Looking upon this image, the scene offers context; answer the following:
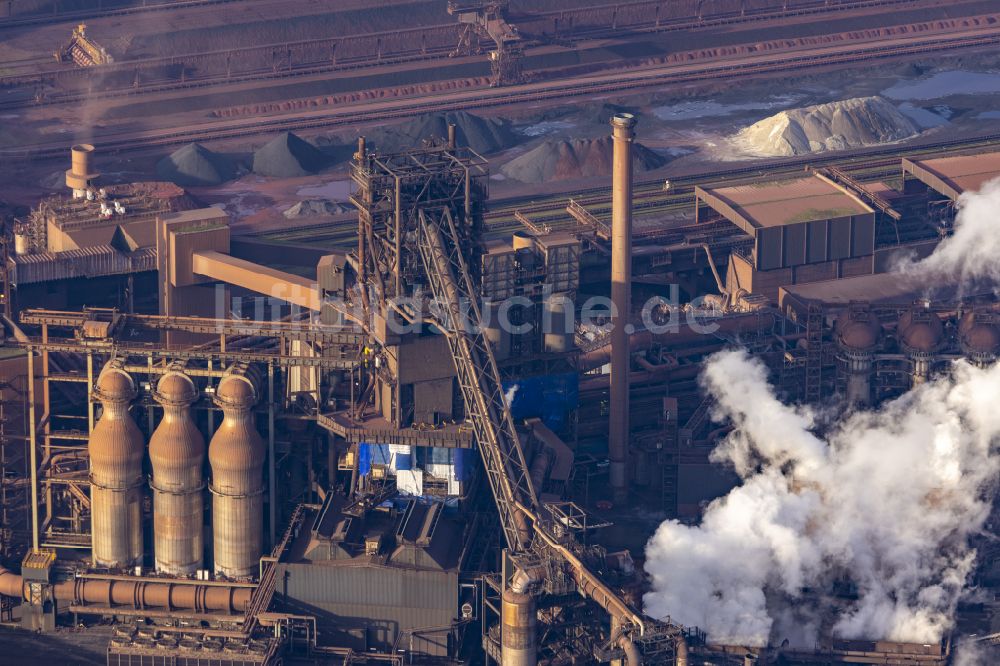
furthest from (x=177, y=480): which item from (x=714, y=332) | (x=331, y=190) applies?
(x=331, y=190)

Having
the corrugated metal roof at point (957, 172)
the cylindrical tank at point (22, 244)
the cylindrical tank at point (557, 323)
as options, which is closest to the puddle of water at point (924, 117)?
the corrugated metal roof at point (957, 172)

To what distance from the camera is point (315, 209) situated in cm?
16250

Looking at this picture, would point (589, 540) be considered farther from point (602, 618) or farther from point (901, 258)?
point (901, 258)

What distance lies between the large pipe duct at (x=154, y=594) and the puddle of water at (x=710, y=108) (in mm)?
94713

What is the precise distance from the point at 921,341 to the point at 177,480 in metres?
40.4

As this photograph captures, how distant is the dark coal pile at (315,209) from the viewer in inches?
6378

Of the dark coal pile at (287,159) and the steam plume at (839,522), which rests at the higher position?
the dark coal pile at (287,159)

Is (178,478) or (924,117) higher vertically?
(924,117)

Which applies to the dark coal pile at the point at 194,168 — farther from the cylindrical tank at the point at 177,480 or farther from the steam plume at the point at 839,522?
the cylindrical tank at the point at 177,480

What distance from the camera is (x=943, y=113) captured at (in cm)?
18962

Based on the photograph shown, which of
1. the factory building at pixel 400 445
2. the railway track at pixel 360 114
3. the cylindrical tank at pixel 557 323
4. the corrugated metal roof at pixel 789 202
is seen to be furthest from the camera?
the railway track at pixel 360 114

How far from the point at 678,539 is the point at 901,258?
43325 millimetres

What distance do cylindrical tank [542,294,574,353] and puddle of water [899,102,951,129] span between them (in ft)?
253

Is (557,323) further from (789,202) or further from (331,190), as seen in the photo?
(331,190)
